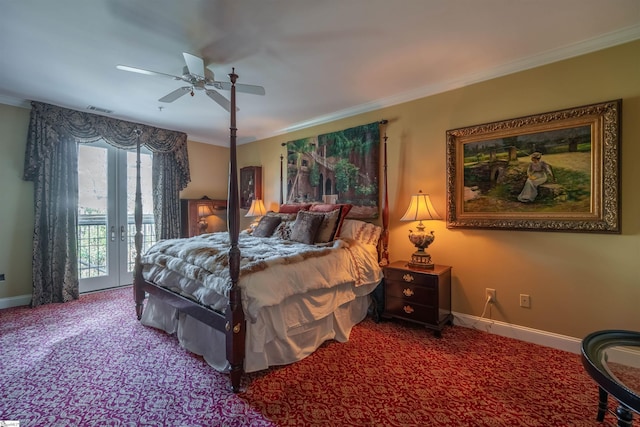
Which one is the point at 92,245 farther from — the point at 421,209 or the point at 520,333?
the point at 520,333

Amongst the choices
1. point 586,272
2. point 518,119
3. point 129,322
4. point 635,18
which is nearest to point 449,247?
point 586,272

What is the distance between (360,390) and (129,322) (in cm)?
255

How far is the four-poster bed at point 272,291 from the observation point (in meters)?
1.93

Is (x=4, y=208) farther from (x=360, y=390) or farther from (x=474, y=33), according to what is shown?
(x=474, y=33)

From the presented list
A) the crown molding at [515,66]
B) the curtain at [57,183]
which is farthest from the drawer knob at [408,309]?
the curtain at [57,183]

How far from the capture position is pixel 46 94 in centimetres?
333

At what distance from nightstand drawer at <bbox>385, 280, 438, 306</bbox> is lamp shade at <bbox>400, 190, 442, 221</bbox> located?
0.67 meters

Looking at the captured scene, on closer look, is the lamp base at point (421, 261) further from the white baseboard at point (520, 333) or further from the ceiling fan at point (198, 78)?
the ceiling fan at point (198, 78)

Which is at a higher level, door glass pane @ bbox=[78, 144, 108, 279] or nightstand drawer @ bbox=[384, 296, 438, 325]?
door glass pane @ bbox=[78, 144, 108, 279]

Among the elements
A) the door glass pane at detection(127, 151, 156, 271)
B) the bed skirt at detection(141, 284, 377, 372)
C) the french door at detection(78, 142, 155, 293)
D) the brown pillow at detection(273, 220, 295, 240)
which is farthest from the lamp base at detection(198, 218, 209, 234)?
the bed skirt at detection(141, 284, 377, 372)

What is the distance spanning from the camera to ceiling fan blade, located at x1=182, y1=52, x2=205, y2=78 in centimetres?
213

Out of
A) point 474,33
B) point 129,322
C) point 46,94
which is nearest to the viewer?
point 474,33

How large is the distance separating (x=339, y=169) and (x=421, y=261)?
1670 millimetres

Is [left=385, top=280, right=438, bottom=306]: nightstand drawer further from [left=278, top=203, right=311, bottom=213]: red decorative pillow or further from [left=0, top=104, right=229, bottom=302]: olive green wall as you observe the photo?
[left=0, top=104, right=229, bottom=302]: olive green wall
